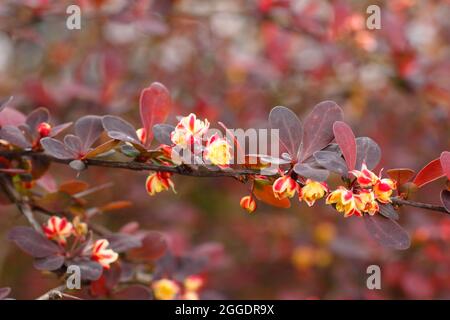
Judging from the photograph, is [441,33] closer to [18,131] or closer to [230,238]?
[230,238]

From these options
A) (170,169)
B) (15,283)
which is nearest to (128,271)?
(170,169)

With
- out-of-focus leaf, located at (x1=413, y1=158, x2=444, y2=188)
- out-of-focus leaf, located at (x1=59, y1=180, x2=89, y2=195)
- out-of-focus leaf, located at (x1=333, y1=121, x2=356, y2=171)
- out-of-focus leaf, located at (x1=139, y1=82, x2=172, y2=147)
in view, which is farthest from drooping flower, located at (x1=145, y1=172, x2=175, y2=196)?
out-of-focus leaf, located at (x1=413, y1=158, x2=444, y2=188)

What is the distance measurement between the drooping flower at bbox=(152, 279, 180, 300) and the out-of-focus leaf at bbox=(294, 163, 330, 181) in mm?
427

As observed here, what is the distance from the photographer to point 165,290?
115 cm

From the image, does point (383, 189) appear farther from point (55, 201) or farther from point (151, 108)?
point (55, 201)

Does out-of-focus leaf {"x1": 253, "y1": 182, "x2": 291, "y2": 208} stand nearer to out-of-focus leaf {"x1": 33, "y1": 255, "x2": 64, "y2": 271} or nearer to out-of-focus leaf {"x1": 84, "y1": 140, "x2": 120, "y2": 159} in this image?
out-of-focus leaf {"x1": 84, "y1": 140, "x2": 120, "y2": 159}

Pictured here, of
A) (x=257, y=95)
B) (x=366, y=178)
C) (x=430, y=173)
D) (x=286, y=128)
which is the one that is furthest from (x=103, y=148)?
(x=257, y=95)

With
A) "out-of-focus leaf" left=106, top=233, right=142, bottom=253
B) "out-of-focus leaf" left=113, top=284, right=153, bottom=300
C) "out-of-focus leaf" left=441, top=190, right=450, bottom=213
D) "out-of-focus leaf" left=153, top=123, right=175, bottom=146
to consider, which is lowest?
"out-of-focus leaf" left=113, top=284, right=153, bottom=300

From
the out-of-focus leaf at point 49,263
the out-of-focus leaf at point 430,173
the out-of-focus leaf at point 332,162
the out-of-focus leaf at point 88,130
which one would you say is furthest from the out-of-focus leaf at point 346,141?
the out-of-focus leaf at point 49,263

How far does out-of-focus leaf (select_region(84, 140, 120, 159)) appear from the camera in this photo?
36.3 inches

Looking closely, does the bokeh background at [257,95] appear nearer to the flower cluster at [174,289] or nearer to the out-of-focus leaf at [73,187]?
the flower cluster at [174,289]

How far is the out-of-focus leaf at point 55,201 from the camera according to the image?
3.56ft

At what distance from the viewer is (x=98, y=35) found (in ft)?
7.92
